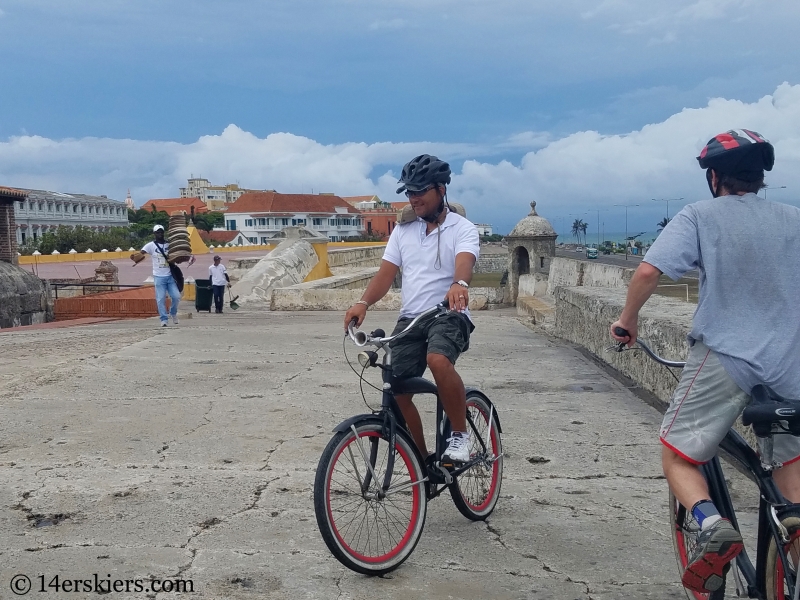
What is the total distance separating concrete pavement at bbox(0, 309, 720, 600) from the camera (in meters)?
3.41

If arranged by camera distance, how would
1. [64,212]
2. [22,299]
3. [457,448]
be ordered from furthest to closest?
1. [64,212]
2. [22,299]
3. [457,448]

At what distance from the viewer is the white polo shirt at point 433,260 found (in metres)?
3.99

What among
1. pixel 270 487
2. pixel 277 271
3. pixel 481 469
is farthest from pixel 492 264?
pixel 481 469

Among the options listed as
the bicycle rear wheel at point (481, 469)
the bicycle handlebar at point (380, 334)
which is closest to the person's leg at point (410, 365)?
the bicycle handlebar at point (380, 334)

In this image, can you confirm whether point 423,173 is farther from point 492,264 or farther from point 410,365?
point 492,264

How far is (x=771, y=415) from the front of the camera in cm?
254

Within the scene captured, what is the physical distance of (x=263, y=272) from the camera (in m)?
23.5

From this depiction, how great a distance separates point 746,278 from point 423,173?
5.34 feet

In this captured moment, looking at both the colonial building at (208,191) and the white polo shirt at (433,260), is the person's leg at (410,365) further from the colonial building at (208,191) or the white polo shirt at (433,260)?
the colonial building at (208,191)

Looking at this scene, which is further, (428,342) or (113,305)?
(113,305)

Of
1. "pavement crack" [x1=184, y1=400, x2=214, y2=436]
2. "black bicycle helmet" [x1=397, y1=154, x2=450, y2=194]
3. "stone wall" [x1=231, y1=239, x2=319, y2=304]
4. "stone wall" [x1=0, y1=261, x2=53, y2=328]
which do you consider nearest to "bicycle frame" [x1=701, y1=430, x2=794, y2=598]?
"black bicycle helmet" [x1=397, y1=154, x2=450, y2=194]

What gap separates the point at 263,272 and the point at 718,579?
21440 millimetres

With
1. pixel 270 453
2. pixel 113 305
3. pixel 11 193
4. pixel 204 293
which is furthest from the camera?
pixel 11 193

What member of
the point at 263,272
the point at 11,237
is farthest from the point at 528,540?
the point at 11,237
